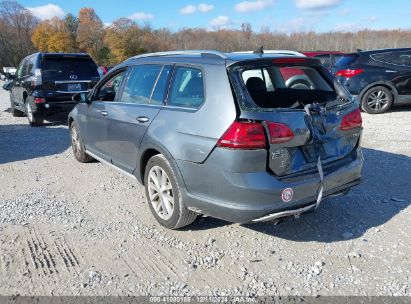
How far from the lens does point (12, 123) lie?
1048 cm

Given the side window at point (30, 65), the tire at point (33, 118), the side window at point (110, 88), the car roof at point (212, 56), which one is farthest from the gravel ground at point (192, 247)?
the side window at point (30, 65)

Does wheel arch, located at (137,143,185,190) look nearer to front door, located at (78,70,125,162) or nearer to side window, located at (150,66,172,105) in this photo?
side window, located at (150,66,172,105)

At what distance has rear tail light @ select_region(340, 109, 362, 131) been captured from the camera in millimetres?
3586

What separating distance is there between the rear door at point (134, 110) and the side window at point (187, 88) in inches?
6.3

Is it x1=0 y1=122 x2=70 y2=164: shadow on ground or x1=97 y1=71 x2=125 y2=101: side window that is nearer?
x1=97 y1=71 x2=125 y2=101: side window

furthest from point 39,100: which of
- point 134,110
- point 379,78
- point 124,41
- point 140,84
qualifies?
point 124,41

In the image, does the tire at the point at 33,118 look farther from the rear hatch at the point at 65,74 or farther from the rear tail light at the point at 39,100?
the rear hatch at the point at 65,74

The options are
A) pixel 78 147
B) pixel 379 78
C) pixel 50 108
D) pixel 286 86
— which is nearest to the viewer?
pixel 286 86

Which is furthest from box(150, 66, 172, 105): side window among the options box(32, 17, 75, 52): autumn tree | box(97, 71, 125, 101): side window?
box(32, 17, 75, 52): autumn tree

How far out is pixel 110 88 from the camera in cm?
533

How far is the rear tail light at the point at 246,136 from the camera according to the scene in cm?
301

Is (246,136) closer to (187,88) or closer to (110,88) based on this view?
(187,88)

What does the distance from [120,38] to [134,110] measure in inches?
2687

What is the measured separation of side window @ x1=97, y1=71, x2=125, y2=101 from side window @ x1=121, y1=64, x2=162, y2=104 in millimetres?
331
